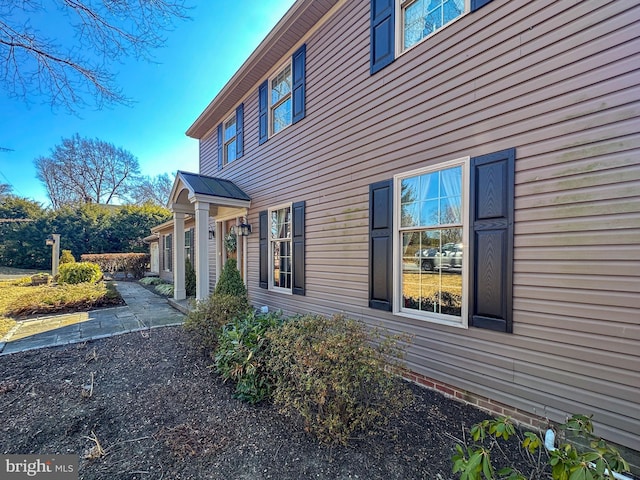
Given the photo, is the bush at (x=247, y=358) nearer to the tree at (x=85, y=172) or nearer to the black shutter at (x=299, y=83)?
the black shutter at (x=299, y=83)

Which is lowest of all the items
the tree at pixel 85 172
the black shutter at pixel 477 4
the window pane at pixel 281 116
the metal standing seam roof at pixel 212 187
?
the metal standing seam roof at pixel 212 187

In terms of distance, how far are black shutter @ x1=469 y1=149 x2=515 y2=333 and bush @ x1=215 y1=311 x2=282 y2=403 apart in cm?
218

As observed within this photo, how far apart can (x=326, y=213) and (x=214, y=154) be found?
590cm

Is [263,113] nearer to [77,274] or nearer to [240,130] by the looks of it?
[240,130]

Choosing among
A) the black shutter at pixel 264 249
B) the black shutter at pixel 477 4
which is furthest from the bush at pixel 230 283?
the black shutter at pixel 477 4

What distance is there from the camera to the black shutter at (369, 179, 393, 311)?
3521 mm

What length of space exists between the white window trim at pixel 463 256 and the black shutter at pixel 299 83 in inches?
105

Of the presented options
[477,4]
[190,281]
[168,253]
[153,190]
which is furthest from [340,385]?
[153,190]

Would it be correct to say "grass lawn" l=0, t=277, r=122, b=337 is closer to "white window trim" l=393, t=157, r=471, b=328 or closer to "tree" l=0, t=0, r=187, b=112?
"tree" l=0, t=0, r=187, b=112

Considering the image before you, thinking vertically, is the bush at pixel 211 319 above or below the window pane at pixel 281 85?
below

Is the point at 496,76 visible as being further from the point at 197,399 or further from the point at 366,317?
the point at 197,399

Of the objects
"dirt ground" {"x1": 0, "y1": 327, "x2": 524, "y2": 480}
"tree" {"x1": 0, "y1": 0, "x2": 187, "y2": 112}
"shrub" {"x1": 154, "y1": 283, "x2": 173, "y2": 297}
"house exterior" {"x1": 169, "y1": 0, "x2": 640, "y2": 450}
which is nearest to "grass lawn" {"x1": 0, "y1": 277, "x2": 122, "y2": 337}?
"shrub" {"x1": 154, "y1": 283, "x2": 173, "y2": 297}

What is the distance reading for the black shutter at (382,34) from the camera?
3561 millimetres

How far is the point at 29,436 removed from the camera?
2.29 metres
